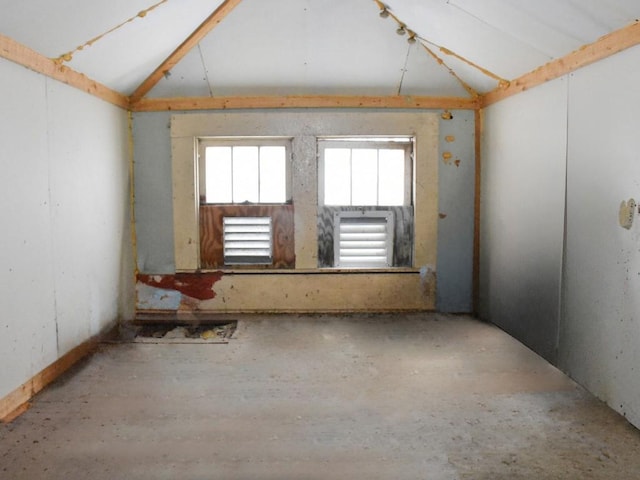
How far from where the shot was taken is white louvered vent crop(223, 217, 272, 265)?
177 inches

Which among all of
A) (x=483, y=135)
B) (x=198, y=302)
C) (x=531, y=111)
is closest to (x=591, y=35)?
(x=531, y=111)

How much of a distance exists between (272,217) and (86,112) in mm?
1658

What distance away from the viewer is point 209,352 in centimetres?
352

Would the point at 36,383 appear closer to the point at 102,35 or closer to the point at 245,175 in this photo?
the point at 102,35

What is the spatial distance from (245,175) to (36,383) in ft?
7.62

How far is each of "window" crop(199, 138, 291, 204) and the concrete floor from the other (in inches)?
55.4

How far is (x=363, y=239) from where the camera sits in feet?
14.8

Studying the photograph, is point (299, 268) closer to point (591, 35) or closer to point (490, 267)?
→ point (490, 267)

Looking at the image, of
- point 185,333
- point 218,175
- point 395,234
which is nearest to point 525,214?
point 395,234

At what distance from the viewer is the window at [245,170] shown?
448 cm

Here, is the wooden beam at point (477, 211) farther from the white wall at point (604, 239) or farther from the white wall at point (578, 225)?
the white wall at point (604, 239)

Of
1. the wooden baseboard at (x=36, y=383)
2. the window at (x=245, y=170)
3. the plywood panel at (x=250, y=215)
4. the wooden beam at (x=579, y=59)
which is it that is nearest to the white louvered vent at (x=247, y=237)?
the plywood panel at (x=250, y=215)

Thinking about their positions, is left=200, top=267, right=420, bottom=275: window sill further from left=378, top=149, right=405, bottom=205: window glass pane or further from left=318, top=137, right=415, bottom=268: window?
left=378, top=149, right=405, bottom=205: window glass pane

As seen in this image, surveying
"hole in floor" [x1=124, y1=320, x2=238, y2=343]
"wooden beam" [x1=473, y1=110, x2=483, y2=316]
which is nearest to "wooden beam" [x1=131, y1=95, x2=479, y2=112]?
"wooden beam" [x1=473, y1=110, x2=483, y2=316]
